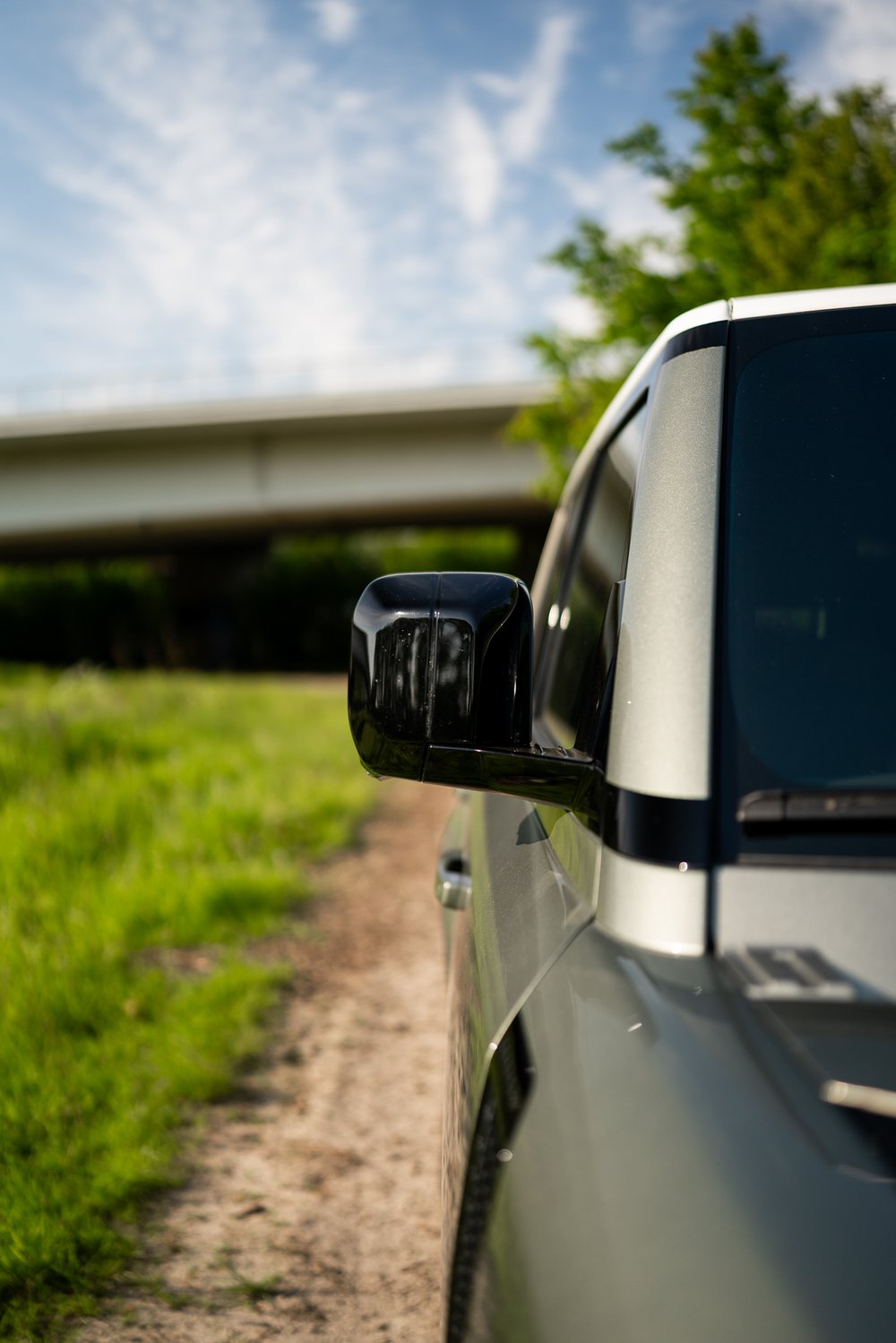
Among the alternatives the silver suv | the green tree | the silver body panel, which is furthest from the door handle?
the green tree

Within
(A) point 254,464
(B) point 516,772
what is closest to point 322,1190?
(B) point 516,772

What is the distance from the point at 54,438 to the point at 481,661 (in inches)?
1067

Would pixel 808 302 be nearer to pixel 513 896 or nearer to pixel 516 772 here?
pixel 516 772

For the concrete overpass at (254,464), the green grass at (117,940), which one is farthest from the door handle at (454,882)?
the concrete overpass at (254,464)

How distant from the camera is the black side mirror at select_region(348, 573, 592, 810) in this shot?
140 centimetres

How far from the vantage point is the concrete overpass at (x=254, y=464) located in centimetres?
2508

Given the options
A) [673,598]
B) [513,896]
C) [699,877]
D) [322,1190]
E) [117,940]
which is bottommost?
[322,1190]

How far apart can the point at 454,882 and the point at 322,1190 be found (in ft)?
4.36

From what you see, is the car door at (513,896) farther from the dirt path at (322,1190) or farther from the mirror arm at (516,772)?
the dirt path at (322,1190)

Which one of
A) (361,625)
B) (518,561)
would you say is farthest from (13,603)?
(361,625)

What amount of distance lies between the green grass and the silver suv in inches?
63.0

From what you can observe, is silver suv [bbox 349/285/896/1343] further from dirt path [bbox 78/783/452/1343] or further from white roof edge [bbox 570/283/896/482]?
dirt path [bbox 78/783/452/1343]

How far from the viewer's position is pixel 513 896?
1582 mm

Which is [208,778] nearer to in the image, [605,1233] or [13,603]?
[605,1233]
